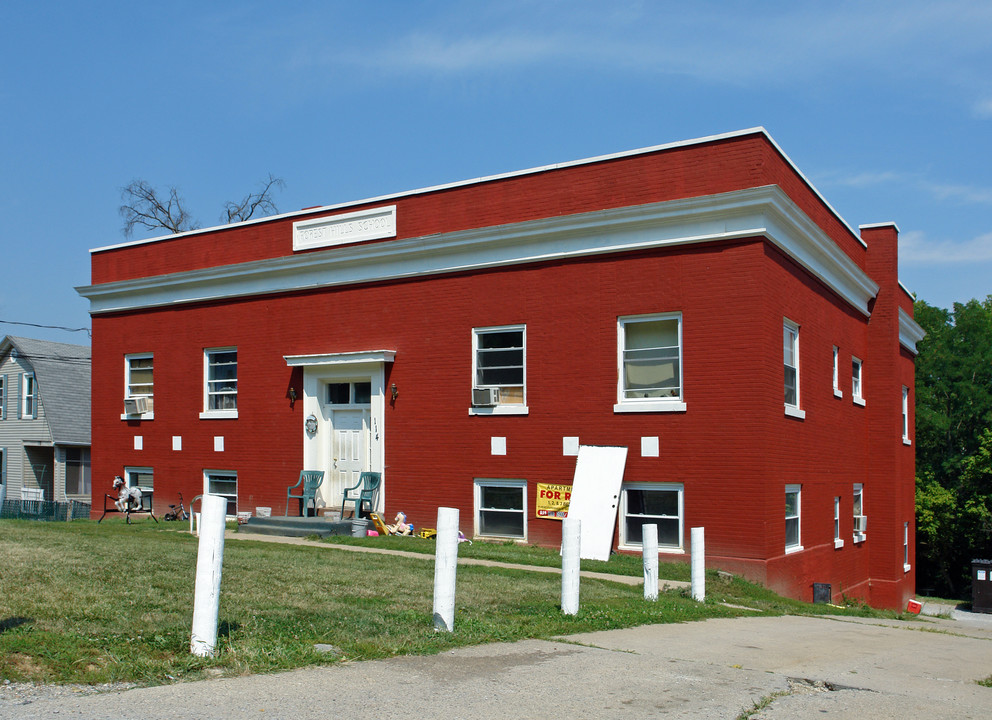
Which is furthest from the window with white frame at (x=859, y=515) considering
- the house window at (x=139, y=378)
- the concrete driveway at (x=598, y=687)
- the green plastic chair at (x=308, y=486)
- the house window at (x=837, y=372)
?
the house window at (x=139, y=378)

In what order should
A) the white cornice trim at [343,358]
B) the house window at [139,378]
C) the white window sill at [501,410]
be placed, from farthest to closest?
the house window at [139,378] → the white cornice trim at [343,358] → the white window sill at [501,410]

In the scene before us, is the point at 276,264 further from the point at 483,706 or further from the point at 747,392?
the point at 483,706

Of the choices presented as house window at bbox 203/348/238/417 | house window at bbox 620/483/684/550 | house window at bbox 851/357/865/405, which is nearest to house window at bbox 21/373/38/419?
house window at bbox 203/348/238/417

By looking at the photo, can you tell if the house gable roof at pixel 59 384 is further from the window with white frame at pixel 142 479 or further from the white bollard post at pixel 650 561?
the white bollard post at pixel 650 561

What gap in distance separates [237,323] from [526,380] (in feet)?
24.4

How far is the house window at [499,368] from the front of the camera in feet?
58.2

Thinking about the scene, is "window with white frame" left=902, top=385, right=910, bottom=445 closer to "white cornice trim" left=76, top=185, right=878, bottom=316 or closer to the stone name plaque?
"white cornice trim" left=76, top=185, right=878, bottom=316

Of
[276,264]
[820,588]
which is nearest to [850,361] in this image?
[820,588]

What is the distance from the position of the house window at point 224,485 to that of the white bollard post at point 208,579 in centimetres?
1503

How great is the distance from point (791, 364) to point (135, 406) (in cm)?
1491

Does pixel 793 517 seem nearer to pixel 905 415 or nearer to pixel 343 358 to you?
pixel 343 358

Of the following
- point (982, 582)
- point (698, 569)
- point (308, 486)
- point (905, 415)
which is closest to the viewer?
point (698, 569)

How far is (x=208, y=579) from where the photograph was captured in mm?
6625

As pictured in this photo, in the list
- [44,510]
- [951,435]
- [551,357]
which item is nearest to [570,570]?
[551,357]
